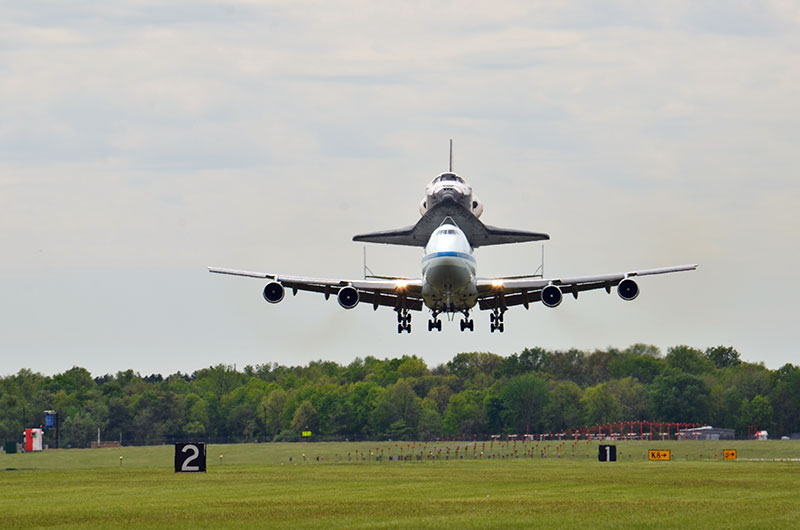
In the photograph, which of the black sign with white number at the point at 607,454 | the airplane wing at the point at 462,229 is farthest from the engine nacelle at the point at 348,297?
the black sign with white number at the point at 607,454

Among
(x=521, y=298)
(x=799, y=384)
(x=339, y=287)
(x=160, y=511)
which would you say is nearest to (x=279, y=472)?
(x=339, y=287)

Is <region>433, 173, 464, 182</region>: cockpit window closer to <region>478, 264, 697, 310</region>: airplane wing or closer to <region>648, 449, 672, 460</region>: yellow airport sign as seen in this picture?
<region>478, 264, 697, 310</region>: airplane wing

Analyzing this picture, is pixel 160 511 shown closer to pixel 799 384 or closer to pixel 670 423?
pixel 670 423

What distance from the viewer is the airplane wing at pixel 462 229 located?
108m

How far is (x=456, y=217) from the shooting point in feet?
356

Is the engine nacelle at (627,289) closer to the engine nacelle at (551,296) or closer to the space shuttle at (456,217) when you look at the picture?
the engine nacelle at (551,296)

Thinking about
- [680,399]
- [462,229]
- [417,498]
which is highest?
[462,229]

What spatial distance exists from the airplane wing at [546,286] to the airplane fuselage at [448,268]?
2963 mm

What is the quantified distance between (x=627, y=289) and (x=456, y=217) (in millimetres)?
29281

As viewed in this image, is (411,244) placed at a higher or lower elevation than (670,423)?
higher

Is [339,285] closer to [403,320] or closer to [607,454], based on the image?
[403,320]

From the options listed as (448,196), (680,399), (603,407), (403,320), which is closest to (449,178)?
(448,196)

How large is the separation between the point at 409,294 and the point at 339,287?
4862 millimetres

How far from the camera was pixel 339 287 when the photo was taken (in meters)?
84.5
